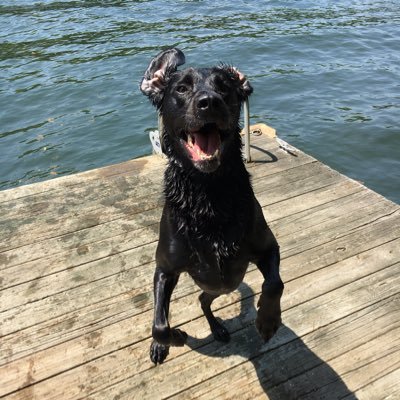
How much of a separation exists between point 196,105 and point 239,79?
26.4 inches

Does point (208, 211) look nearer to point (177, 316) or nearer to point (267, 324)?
point (267, 324)

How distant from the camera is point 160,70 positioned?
3.14 metres

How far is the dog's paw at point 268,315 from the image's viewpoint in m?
2.85

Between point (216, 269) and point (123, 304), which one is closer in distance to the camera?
point (216, 269)

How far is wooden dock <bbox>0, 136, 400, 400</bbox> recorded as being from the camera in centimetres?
323

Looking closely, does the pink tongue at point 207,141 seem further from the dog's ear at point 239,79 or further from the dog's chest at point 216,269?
the dog's chest at point 216,269

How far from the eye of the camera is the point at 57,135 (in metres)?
9.69

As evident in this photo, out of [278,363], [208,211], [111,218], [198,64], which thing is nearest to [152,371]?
[278,363]

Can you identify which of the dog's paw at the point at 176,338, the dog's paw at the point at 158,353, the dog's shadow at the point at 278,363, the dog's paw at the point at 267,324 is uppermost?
the dog's paw at the point at 267,324

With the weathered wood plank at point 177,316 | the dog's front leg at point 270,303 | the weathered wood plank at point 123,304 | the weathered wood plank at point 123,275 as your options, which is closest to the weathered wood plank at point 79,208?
the weathered wood plank at point 123,275

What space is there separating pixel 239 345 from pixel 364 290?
4.35ft

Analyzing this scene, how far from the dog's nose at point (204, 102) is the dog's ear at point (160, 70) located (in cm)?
57

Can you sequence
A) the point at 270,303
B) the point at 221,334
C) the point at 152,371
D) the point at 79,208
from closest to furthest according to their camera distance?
the point at 270,303 < the point at 152,371 < the point at 221,334 < the point at 79,208

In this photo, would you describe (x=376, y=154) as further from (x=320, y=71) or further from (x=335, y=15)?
(x=335, y=15)
